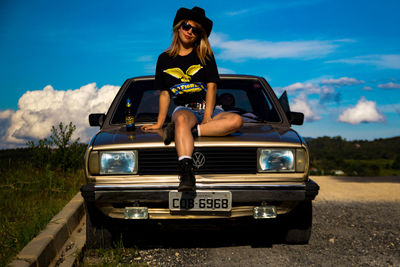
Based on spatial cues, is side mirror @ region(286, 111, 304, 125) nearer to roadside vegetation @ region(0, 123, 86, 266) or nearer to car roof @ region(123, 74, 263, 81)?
car roof @ region(123, 74, 263, 81)

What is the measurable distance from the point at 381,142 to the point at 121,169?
94.9 metres

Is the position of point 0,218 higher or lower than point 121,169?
lower

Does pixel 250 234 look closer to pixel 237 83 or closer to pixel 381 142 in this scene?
pixel 237 83

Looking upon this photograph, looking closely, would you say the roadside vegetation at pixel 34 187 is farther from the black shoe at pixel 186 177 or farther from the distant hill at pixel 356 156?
the distant hill at pixel 356 156

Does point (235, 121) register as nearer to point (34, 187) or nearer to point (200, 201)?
point (200, 201)

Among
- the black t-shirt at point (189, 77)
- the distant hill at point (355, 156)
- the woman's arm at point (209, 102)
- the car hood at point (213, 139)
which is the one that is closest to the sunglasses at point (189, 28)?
the black t-shirt at point (189, 77)

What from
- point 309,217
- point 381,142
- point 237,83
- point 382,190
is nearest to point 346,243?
point 309,217

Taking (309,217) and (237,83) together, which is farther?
(237,83)

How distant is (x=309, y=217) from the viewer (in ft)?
12.2

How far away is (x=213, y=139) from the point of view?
3393mm

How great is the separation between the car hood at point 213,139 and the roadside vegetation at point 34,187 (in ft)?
3.91

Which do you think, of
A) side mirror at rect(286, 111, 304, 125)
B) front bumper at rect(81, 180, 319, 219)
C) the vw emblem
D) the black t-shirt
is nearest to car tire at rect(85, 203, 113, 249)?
Answer: front bumper at rect(81, 180, 319, 219)

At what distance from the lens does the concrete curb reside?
2986mm

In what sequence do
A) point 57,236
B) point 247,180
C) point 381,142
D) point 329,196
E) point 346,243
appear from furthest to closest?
1. point 381,142
2. point 329,196
3. point 346,243
4. point 57,236
5. point 247,180
